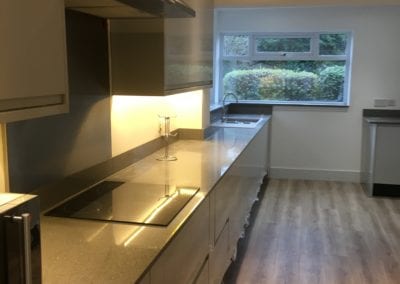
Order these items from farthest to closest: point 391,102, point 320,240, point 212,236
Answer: point 391,102 → point 320,240 → point 212,236

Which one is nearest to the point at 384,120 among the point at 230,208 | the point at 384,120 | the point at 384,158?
the point at 384,120

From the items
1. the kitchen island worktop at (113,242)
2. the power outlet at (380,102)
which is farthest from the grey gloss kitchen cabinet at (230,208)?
the power outlet at (380,102)

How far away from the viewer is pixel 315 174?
247 inches

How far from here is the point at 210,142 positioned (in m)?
3.78

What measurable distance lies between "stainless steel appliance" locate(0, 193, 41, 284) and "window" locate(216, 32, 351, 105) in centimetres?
546

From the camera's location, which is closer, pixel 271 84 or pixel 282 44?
pixel 282 44

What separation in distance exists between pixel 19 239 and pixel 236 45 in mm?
5656

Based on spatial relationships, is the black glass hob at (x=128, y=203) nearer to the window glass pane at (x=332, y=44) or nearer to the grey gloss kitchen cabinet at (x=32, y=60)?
the grey gloss kitchen cabinet at (x=32, y=60)

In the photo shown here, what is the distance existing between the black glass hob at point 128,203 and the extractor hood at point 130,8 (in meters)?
0.85

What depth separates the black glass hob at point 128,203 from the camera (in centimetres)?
185

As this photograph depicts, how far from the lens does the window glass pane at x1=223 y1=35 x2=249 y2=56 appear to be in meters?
6.32

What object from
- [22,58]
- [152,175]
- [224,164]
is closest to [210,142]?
[224,164]

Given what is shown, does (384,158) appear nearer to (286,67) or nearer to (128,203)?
(286,67)

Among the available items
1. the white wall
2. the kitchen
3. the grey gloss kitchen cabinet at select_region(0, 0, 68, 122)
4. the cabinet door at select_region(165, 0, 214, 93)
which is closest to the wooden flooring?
the white wall
